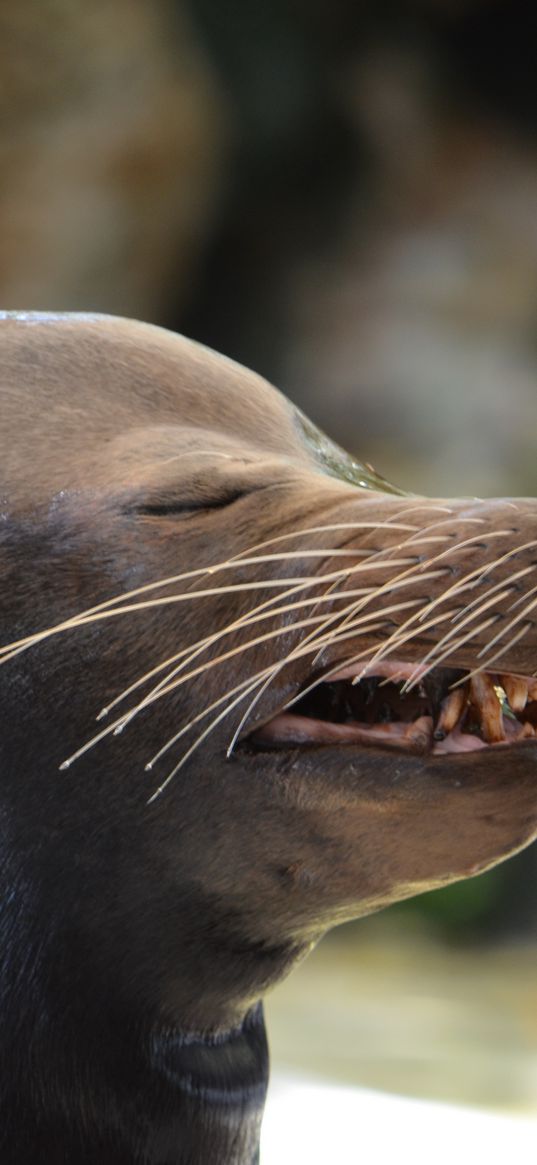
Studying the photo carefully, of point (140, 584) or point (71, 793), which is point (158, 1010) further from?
point (140, 584)

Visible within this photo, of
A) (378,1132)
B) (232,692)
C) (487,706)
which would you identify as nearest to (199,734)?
(232,692)

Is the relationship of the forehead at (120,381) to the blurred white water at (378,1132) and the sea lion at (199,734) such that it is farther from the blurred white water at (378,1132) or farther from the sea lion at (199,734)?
the blurred white water at (378,1132)

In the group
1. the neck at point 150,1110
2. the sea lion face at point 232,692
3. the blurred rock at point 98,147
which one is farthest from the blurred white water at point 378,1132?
the blurred rock at point 98,147

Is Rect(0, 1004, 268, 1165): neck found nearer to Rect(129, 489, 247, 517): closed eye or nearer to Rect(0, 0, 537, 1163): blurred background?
Rect(129, 489, 247, 517): closed eye

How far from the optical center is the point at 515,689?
88 cm

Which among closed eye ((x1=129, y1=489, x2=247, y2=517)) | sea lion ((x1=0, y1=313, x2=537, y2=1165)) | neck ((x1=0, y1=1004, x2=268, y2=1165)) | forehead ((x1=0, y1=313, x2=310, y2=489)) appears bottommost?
neck ((x1=0, y1=1004, x2=268, y2=1165))

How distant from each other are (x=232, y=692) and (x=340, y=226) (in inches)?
146

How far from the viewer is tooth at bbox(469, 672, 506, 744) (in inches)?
34.2

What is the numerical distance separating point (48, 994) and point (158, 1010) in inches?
3.1

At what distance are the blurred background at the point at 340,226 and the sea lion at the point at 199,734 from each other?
239 cm

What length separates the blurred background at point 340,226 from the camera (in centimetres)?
382

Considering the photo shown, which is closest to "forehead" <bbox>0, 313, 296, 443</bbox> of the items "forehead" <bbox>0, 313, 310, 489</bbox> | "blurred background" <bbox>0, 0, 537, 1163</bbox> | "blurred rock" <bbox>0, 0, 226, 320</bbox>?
"forehead" <bbox>0, 313, 310, 489</bbox>

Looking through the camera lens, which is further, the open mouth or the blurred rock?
the blurred rock

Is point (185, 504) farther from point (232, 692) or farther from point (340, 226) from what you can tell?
point (340, 226)
